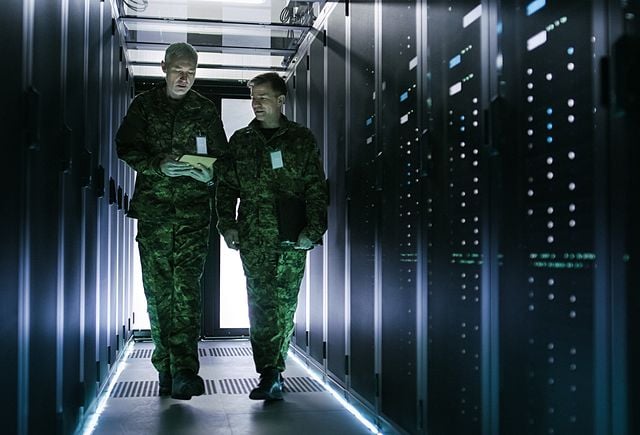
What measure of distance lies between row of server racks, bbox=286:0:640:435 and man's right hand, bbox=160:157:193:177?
A: 2.85 feet

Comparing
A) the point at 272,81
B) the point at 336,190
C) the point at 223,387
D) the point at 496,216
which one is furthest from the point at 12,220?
the point at 223,387

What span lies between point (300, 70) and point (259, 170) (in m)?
1.87

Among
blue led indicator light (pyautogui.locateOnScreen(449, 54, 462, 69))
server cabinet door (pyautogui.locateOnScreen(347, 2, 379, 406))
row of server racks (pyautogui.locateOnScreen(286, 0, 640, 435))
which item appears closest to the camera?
row of server racks (pyautogui.locateOnScreen(286, 0, 640, 435))

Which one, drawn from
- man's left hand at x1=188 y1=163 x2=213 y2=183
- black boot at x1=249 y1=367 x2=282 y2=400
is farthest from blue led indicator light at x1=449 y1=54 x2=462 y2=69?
black boot at x1=249 y1=367 x2=282 y2=400

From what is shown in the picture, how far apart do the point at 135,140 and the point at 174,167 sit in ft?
1.15

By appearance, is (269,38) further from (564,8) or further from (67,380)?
(564,8)

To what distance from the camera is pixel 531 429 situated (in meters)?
1.74

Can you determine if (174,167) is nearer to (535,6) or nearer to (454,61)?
(454,61)

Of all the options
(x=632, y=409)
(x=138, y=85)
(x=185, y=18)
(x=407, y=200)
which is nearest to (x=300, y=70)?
(x=185, y=18)

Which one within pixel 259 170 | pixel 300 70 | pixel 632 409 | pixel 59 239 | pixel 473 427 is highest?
pixel 300 70

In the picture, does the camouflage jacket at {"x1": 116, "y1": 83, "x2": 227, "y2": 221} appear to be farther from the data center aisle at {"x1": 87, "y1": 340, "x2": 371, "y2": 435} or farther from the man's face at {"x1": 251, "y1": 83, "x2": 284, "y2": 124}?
the data center aisle at {"x1": 87, "y1": 340, "x2": 371, "y2": 435}

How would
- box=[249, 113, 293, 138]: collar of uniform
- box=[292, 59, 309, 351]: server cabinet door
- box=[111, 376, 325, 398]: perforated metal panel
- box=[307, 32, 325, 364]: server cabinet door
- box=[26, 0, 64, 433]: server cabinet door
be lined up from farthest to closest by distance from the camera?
box=[292, 59, 309, 351]: server cabinet door, box=[307, 32, 325, 364]: server cabinet door, box=[111, 376, 325, 398]: perforated metal panel, box=[249, 113, 293, 138]: collar of uniform, box=[26, 0, 64, 433]: server cabinet door

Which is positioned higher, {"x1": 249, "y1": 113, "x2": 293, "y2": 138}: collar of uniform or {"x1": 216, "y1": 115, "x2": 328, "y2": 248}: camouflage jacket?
{"x1": 249, "y1": 113, "x2": 293, "y2": 138}: collar of uniform

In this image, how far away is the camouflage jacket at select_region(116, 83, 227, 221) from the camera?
3.69 m
